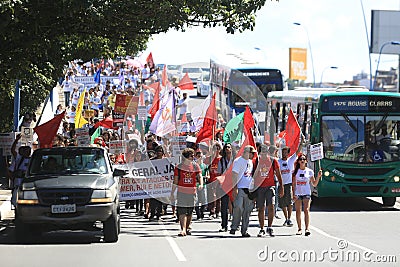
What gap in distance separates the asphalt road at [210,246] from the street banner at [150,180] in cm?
66

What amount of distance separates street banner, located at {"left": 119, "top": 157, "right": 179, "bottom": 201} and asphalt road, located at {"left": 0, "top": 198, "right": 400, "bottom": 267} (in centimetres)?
66

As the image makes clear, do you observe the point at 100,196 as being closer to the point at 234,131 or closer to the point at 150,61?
the point at 234,131

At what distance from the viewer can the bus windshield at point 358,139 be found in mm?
21672

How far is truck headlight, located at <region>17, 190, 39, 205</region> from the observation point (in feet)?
48.5

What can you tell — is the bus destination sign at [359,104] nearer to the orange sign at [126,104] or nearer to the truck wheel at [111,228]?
the truck wheel at [111,228]

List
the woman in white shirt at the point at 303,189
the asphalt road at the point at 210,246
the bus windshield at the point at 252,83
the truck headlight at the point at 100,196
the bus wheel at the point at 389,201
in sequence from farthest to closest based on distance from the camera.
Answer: the bus windshield at the point at 252,83 → the bus wheel at the point at 389,201 → the woman in white shirt at the point at 303,189 → the truck headlight at the point at 100,196 → the asphalt road at the point at 210,246

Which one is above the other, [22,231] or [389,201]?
[22,231]

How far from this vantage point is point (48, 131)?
20844 millimetres

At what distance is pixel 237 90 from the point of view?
126 ft

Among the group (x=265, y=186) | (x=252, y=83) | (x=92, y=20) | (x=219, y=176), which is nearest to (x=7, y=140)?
(x=92, y=20)

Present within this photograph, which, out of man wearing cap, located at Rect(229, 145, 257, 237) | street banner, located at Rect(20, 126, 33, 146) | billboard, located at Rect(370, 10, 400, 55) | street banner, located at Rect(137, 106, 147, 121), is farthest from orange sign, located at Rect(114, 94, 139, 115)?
billboard, located at Rect(370, 10, 400, 55)

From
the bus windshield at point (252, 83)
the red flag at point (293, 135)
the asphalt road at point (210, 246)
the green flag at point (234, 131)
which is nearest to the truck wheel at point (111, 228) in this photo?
the asphalt road at point (210, 246)

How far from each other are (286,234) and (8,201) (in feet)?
28.4

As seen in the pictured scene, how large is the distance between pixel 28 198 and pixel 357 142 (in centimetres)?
994
